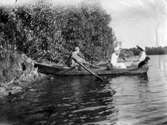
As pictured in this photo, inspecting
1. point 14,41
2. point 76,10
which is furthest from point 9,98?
point 76,10

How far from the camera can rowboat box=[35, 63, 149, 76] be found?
26562mm

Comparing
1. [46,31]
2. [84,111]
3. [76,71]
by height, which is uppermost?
[46,31]

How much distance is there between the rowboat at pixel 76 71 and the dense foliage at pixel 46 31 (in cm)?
137

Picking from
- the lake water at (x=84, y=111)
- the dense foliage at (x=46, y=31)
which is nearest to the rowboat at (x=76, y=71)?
the dense foliage at (x=46, y=31)

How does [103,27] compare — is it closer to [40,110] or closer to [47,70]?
[47,70]

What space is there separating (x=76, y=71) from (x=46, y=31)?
5.13 meters

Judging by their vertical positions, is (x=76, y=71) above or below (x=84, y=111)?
above

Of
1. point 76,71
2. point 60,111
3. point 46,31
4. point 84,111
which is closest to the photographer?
point 84,111

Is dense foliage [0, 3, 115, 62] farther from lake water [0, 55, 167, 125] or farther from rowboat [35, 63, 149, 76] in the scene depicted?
lake water [0, 55, 167, 125]

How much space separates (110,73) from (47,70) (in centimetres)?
683

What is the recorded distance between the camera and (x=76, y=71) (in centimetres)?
2770

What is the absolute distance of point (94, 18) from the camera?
146ft

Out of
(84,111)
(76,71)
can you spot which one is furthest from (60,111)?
(76,71)

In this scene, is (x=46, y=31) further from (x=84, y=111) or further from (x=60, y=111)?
(x=84, y=111)
